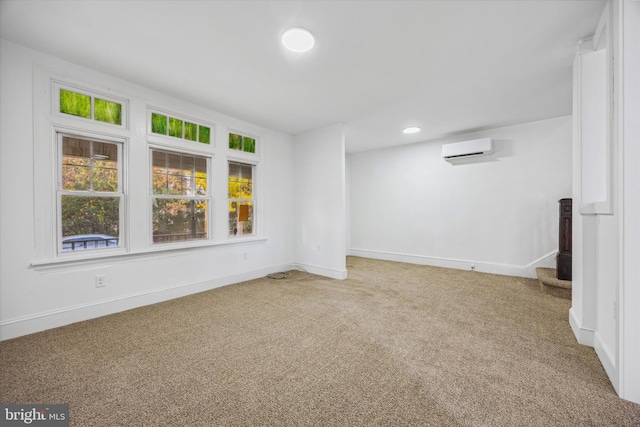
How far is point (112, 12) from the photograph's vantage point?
192 centimetres

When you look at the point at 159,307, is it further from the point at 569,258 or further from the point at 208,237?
the point at 569,258

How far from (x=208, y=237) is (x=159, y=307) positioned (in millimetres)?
1129

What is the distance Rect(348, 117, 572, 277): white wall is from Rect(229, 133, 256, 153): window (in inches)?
115

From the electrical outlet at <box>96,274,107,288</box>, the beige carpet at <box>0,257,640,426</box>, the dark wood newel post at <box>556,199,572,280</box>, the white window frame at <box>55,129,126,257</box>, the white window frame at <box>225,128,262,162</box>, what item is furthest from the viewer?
the white window frame at <box>225,128,262,162</box>

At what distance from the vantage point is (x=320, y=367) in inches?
74.3

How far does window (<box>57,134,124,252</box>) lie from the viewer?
2656mm

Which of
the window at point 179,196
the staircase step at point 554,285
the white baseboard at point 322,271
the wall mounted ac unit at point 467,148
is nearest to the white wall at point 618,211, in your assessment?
the staircase step at point 554,285

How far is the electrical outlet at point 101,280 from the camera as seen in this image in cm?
277

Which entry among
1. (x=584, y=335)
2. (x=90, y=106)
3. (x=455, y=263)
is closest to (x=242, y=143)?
(x=90, y=106)

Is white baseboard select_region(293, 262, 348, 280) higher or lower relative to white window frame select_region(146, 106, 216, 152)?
lower

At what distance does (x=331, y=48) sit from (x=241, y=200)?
2751 mm

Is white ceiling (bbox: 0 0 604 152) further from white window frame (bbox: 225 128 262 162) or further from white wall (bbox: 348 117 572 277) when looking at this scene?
white wall (bbox: 348 117 572 277)

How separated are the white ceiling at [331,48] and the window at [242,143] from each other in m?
0.51

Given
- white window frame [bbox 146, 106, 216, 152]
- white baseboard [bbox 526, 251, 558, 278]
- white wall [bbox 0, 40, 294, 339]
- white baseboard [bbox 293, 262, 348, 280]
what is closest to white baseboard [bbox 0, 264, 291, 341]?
white wall [bbox 0, 40, 294, 339]
